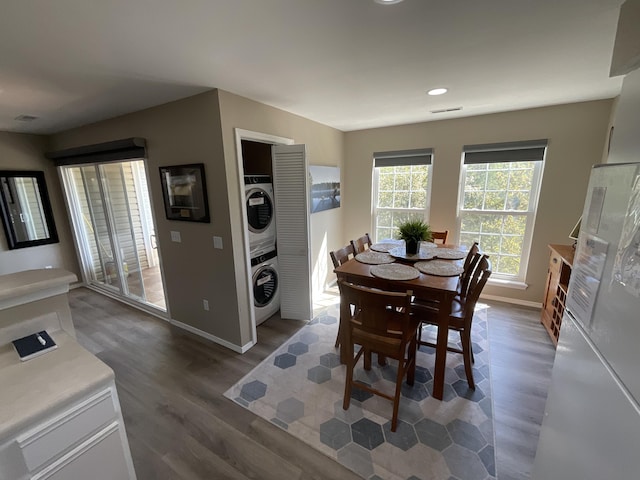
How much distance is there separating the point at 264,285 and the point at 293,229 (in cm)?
76

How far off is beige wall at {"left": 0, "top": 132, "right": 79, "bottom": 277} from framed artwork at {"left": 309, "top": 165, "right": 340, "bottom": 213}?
3.97 m

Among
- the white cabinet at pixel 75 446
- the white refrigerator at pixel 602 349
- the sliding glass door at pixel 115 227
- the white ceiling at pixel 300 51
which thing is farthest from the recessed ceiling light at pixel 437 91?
the sliding glass door at pixel 115 227

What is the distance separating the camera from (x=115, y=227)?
3.54 meters

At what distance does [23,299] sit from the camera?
3.96 feet

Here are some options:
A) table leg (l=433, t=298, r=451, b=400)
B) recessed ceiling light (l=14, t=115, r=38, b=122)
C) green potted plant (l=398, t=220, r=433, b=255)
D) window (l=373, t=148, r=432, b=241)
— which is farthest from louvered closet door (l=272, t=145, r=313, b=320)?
recessed ceiling light (l=14, t=115, r=38, b=122)

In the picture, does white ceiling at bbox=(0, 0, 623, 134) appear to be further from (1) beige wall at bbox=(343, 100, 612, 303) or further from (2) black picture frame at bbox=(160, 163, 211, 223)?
(2) black picture frame at bbox=(160, 163, 211, 223)

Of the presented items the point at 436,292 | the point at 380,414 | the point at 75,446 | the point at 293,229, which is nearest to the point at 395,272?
the point at 436,292

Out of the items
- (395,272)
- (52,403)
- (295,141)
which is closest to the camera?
(52,403)

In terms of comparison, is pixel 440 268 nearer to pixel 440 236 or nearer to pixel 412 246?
pixel 412 246

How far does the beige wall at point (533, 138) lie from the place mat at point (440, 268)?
1.47 meters

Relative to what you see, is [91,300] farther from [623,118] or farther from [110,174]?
[623,118]

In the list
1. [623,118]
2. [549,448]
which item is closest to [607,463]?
[549,448]

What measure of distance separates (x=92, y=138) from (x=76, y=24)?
8.56 feet

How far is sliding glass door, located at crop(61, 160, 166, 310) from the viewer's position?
11.2 ft
